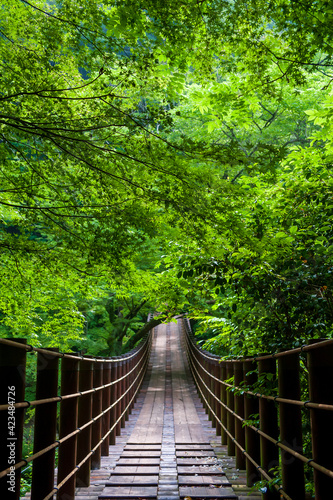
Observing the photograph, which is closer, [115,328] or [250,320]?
[250,320]

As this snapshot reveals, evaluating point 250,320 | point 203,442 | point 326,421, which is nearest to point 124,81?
point 250,320

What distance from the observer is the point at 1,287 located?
16.4 ft

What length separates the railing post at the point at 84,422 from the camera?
3531 mm

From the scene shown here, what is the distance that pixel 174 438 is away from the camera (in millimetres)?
6215

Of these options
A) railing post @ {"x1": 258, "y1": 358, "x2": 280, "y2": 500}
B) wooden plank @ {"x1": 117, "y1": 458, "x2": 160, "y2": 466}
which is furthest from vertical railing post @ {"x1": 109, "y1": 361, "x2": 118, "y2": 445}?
railing post @ {"x1": 258, "y1": 358, "x2": 280, "y2": 500}

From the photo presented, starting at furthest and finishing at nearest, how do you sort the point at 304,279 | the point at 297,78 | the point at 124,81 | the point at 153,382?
the point at 153,382 → the point at 297,78 → the point at 304,279 → the point at 124,81

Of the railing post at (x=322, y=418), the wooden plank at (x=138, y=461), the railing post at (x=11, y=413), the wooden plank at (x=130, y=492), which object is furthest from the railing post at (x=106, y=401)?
the railing post at (x=322, y=418)

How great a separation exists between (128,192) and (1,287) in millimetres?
2528

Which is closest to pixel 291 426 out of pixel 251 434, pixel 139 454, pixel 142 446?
pixel 251 434

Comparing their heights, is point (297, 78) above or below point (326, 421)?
above

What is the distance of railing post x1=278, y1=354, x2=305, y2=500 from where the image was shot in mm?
2295

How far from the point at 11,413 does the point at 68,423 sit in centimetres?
134

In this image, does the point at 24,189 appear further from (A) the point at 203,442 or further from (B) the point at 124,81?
(A) the point at 203,442

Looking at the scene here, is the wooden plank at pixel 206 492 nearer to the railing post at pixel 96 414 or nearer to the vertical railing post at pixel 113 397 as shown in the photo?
the railing post at pixel 96 414
